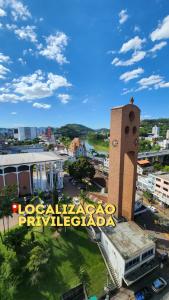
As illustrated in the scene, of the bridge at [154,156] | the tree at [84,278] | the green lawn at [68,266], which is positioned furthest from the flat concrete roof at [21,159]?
the bridge at [154,156]

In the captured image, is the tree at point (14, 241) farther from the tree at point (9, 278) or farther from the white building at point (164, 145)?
the white building at point (164, 145)

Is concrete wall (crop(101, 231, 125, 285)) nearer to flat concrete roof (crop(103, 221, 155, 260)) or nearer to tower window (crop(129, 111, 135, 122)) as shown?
flat concrete roof (crop(103, 221, 155, 260))

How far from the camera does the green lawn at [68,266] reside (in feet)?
66.3

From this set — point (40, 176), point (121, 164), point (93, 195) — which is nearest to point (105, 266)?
point (121, 164)

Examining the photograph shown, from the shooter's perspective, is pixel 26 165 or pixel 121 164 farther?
pixel 26 165

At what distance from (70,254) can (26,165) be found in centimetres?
2354

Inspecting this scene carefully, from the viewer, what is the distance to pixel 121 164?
27.8 m

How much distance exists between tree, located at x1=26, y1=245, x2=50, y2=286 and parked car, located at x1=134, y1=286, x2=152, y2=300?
457 inches

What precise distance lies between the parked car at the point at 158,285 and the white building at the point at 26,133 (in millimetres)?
168968

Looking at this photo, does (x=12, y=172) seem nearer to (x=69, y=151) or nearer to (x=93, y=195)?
(x=93, y=195)

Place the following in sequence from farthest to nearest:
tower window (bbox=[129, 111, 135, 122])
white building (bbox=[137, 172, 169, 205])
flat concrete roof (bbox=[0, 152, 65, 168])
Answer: white building (bbox=[137, 172, 169, 205]), flat concrete roof (bbox=[0, 152, 65, 168]), tower window (bbox=[129, 111, 135, 122])

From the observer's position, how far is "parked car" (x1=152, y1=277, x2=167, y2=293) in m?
20.8

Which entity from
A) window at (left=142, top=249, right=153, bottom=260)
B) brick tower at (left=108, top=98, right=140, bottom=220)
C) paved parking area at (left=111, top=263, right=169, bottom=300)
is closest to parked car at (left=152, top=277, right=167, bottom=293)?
paved parking area at (left=111, top=263, right=169, bottom=300)

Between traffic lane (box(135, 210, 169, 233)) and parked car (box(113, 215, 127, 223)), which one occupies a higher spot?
parked car (box(113, 215, 127, 223))
